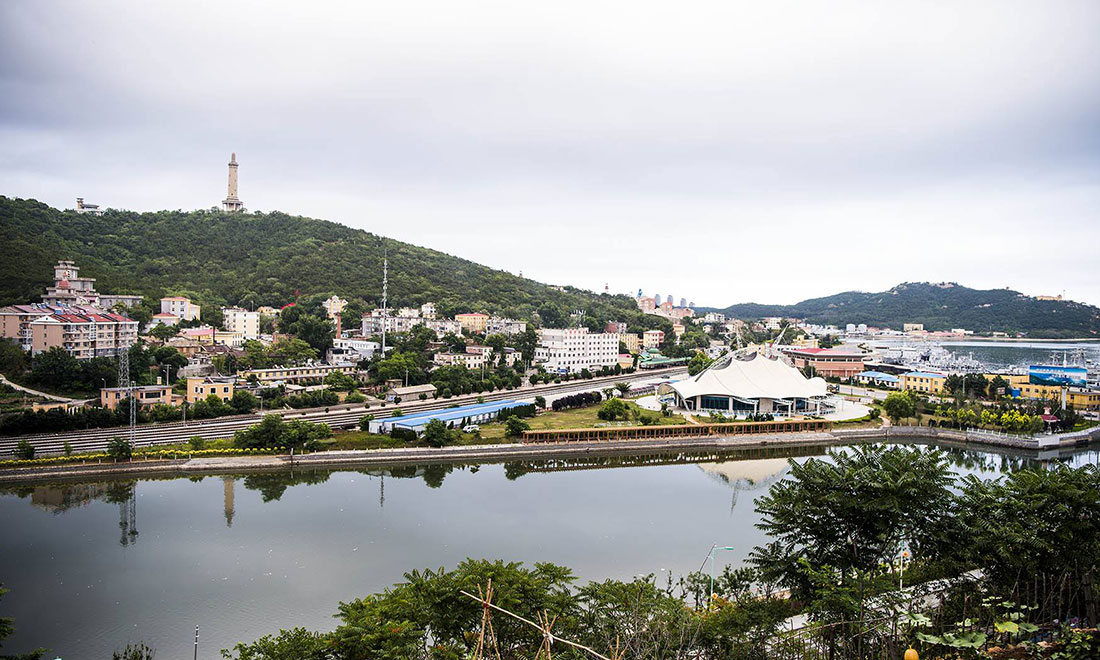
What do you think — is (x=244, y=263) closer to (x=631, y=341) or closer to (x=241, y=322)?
(x=241, y=322)

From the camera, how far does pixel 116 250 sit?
78.2 ft

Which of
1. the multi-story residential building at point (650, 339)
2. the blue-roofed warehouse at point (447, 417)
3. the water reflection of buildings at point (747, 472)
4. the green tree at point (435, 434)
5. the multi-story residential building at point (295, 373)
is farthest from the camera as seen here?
the multi-story residential building at point (650, 339)

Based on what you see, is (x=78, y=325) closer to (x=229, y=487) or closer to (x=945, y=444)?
(x=229, y=487)

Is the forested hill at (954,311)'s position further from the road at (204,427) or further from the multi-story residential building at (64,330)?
the multi-story residential building at (64,330)

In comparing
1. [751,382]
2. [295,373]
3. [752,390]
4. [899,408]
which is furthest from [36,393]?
[899,408]

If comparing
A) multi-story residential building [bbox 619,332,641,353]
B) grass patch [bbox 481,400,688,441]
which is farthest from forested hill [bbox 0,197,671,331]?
grass patch [bbox 481,400,688,441]

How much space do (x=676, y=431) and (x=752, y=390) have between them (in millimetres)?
3286

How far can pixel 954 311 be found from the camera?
5419 cm

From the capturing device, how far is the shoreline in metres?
8.81

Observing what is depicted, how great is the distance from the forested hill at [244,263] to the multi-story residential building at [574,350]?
401 centimetres

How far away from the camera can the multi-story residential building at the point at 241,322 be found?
19.2 metres

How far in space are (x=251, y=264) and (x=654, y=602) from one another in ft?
85.6

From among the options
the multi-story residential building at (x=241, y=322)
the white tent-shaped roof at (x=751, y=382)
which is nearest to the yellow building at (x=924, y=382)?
the white tent-shaped roof at (x=751, y=382)

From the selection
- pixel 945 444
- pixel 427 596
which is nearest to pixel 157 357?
pixel 427 596
